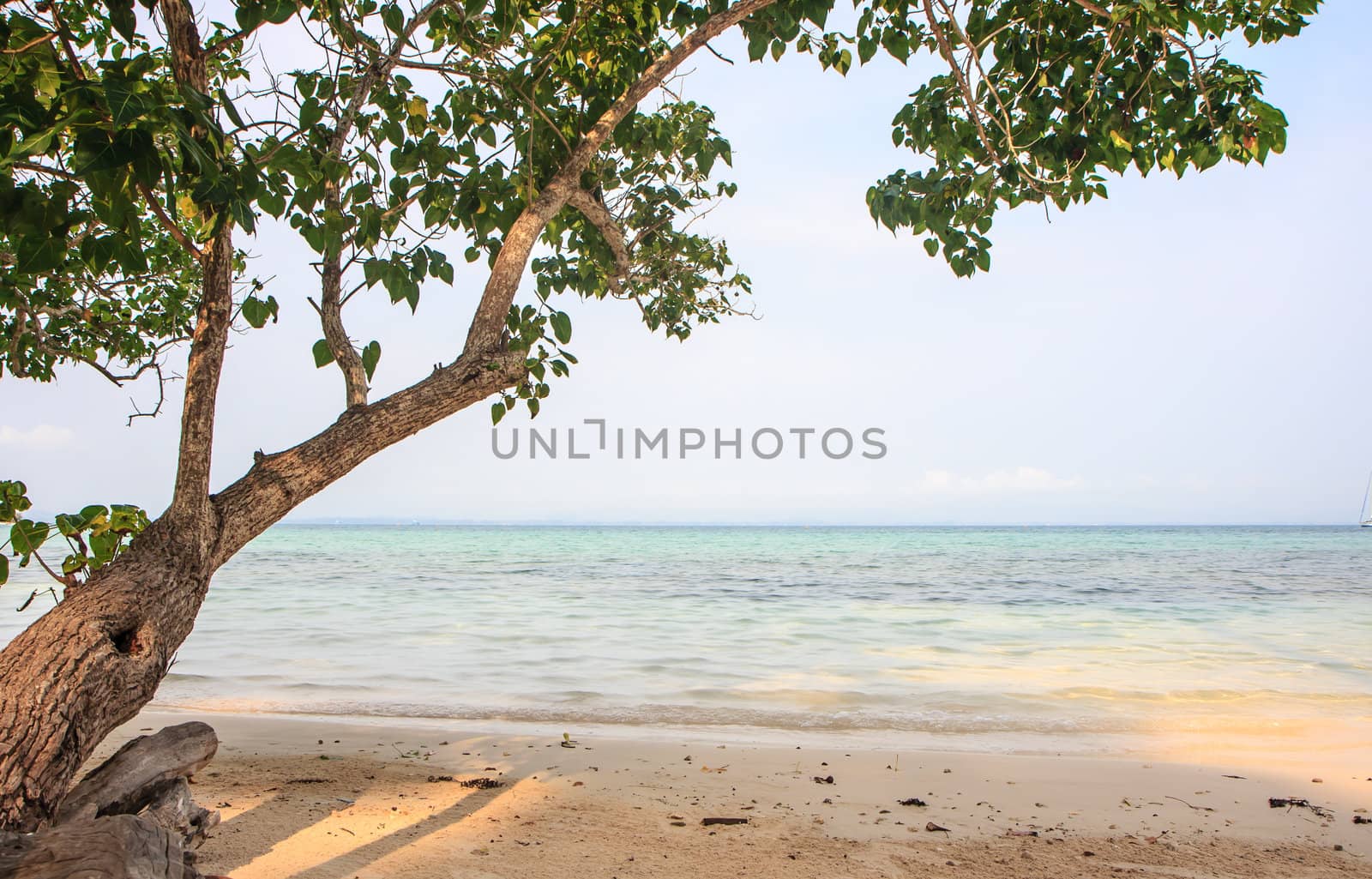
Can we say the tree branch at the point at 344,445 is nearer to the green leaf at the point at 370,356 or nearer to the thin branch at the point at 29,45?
the green leaf at the point at 370,356

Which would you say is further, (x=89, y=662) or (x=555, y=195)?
(x=555, y=195)

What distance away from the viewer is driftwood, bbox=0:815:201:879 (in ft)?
5.84

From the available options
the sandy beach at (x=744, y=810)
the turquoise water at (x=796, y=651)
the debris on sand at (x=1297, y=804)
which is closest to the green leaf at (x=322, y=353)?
the sandy beach at (x=744, y=810)

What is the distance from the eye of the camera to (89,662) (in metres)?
2.03

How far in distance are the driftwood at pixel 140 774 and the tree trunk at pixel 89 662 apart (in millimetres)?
635

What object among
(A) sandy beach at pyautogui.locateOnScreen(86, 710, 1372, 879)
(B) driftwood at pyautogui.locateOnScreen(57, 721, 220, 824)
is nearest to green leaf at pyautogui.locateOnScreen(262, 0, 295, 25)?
(B) driftwood at pyautogui.locateOnScreen(57, 721, 220, 824)

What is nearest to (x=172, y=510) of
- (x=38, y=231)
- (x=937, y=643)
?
(x=38, y=231)

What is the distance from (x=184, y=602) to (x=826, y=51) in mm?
2885

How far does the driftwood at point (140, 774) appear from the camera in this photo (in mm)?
2561

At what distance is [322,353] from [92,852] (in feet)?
4.55

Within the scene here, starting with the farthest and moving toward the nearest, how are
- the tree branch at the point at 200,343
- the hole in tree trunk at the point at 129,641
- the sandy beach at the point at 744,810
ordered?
the sandy beach at the point at 744,810, the tree branch at the point at 200,343, the hole in tree trunk at the point at 129,641

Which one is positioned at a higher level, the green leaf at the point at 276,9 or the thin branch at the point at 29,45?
the green leaf at the point at 276,9

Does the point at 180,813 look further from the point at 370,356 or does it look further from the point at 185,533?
the point at 370,356

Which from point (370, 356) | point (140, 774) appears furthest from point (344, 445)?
point (140, 774)
